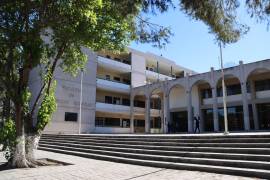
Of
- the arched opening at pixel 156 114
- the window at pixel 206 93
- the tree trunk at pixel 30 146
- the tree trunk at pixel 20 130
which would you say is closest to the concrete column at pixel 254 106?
the window at pixel 206 93

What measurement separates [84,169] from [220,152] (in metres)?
5.17

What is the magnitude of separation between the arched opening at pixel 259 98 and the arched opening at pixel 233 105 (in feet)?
3.95

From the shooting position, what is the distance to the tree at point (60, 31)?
8.52 m

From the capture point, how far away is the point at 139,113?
39.8 metres

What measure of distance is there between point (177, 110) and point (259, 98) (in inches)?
385

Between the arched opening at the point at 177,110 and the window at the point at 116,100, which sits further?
the window at the point at 116,100

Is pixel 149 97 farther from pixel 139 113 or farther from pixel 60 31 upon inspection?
pixel 60 31

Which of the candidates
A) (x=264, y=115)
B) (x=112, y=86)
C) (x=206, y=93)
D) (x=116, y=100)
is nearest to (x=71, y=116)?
(x=112, y=86)

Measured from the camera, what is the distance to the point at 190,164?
31.9 feet

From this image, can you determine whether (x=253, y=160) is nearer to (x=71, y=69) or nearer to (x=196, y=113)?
(x=71, y=69)

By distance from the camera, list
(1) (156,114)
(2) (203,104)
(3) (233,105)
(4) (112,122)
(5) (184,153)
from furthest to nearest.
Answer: (1) (156,114) < (4) (112,122) < (2) (203,104) < (3) (233,105) < (5) (184,153)

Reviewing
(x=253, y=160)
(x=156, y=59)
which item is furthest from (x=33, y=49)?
(x=156, y=59)

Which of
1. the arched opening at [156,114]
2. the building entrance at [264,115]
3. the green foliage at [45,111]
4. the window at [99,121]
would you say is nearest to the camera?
the green foliage at [45,111]

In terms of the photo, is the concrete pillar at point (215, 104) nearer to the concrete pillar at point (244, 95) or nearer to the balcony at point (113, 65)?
the concrete pillar at point (244, 95)
